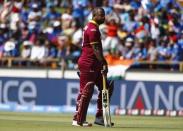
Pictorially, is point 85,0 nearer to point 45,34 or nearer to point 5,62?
point 45,34

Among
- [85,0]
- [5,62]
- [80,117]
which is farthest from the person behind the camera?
[85,0]

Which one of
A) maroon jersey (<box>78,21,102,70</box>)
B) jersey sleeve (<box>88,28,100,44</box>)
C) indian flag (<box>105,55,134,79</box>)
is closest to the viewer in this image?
jersey sleeve (<box>88,28,100,44</box>)

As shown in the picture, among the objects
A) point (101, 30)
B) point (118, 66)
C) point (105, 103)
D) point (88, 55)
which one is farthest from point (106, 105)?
point (101, 30)

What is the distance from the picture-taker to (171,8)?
25.6 meters

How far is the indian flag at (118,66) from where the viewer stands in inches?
937

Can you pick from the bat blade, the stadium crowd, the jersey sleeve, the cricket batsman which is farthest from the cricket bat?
the stadium crowd

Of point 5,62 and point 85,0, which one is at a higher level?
point 85,0

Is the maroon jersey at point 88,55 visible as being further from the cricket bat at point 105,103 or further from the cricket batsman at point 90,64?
the cricket bat at point 105,103

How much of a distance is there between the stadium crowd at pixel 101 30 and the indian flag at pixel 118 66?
0.86ft

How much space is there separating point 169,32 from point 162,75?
64.7 inches

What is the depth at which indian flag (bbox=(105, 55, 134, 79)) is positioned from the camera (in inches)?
937

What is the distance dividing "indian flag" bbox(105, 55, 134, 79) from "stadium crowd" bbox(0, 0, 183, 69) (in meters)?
0.26

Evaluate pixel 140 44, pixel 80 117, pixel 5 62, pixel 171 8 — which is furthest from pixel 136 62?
pixel 80 117

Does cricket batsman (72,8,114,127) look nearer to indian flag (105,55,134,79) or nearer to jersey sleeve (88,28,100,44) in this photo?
jersey sleeve (88,28,100,44)
